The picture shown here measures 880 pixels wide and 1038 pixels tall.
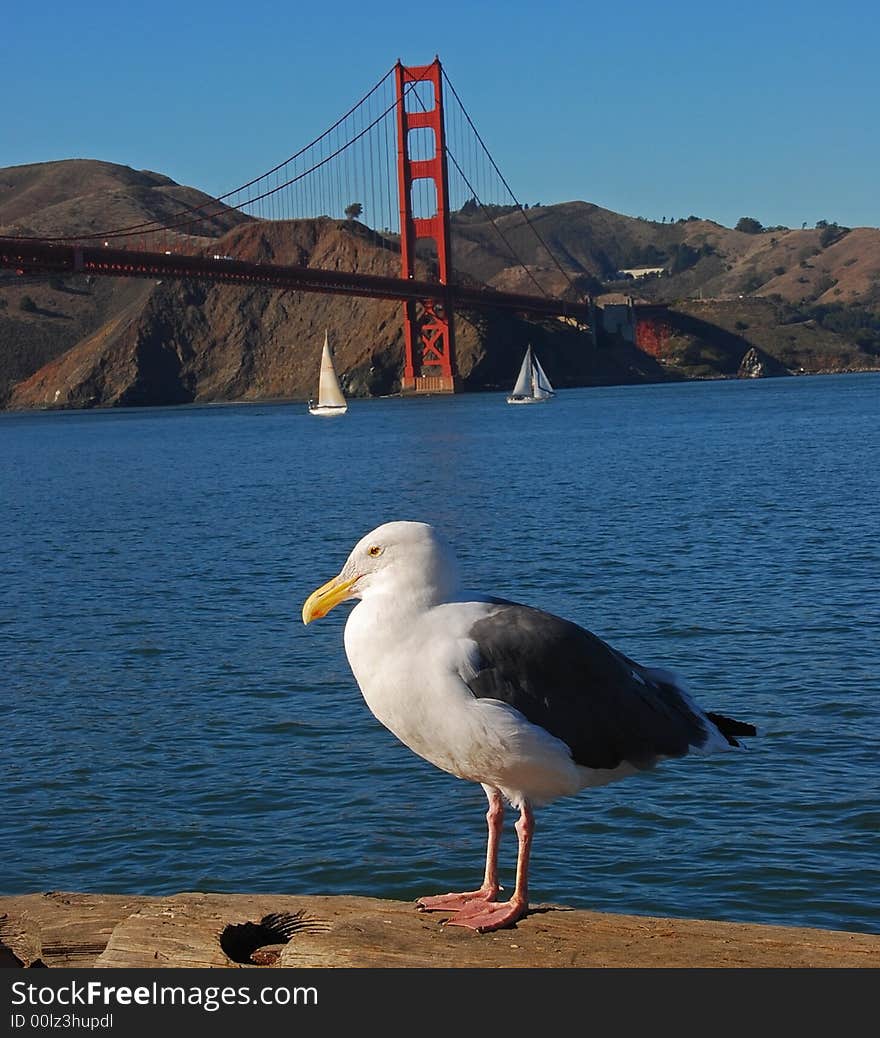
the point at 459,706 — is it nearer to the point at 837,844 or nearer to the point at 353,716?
the point at 837,844

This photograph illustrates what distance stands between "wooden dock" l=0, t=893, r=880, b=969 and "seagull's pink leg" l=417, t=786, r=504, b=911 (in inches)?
14.7

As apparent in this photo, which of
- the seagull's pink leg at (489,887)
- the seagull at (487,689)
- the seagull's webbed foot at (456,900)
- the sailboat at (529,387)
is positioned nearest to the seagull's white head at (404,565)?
the seagull at (487,689)

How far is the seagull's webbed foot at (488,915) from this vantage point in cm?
398

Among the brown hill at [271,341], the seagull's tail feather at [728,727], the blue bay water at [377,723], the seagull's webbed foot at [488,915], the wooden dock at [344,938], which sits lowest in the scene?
the blue bay water at [377,723]

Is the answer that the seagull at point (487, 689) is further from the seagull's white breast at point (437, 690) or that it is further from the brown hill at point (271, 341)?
the brown hill at point (271, 341)

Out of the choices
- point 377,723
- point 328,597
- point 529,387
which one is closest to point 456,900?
point 328,597

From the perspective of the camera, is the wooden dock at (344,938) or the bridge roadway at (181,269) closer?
the wooden dock at (344,938)

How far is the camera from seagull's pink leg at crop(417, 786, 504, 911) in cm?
439

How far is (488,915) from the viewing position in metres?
4.14

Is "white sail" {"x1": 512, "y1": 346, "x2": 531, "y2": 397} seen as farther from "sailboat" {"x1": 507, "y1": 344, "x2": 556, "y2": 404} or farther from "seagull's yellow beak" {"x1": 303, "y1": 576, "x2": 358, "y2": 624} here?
"seagull's yellow beak" {"x1": 303, "y1": 576, "x2": 358, "y2": 624}

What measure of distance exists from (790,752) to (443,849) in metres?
2.86

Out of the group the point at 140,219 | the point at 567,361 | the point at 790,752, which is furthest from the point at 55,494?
the point at 140,219

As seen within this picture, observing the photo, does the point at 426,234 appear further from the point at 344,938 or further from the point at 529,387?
the point at 344,938

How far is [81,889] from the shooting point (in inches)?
303
